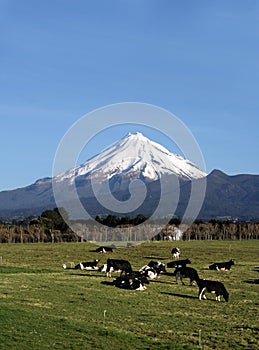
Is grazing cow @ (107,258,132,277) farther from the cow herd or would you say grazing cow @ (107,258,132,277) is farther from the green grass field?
the green grass field

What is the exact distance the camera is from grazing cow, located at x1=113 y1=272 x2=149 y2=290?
21647 millimetres

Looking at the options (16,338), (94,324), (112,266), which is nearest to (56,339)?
(16,338)

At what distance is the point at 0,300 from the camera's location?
701 inches

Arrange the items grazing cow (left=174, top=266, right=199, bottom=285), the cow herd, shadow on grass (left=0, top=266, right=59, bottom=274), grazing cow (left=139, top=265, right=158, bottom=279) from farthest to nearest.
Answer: shadow on grass (left=0, top=266, right=59, bottom=274) → grazing cow (left=139, top=265, right=158, bottom=279) → grazing cow (left=174, top=266, right=199, bottom=285) → the cow herd

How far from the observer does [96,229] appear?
8575 centimetres

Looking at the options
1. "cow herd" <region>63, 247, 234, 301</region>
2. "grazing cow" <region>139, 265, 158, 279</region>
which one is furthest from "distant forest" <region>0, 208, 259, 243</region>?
"grazing cow" <region>139, 265, 158, 279</region>

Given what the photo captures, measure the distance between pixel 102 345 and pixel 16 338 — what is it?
203 centimetres

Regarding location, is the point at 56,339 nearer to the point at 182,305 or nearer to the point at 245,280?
the point at 182,305

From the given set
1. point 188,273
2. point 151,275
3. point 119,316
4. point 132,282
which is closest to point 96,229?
point 151,275

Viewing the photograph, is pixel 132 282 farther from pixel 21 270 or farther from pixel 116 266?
pixel 21 270

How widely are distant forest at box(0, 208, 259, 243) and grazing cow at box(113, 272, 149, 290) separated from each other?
178ft

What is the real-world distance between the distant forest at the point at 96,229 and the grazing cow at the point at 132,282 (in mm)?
54396

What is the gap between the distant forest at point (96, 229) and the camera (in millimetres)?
78312

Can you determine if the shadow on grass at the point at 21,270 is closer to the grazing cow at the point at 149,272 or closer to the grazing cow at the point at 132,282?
the grazing cow at the point at 149,272
